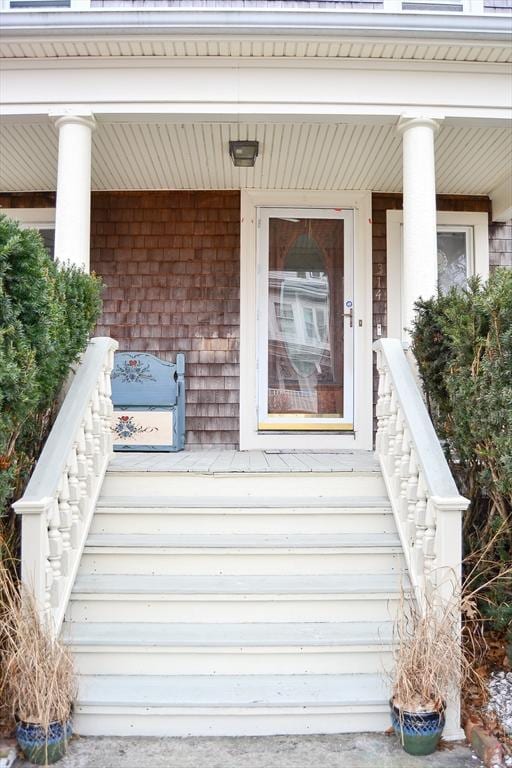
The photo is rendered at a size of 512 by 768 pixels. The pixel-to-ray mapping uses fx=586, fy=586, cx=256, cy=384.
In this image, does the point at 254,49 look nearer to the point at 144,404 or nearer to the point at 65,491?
the point at 144,404

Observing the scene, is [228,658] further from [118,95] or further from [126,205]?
[126,205]

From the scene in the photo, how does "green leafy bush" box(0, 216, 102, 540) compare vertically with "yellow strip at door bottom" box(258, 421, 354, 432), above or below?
above

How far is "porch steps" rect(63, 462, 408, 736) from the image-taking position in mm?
2264

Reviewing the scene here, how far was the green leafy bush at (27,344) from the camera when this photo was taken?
233 centimetres

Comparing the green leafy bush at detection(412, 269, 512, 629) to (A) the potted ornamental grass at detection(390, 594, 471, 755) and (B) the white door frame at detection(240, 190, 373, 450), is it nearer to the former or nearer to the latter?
(A) the potted ornamental grass at detection(390, 594, 471, 755)

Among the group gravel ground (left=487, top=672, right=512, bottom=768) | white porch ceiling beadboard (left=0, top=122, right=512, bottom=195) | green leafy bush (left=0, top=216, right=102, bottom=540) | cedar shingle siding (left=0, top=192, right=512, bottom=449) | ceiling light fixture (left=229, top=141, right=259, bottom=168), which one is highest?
white porch ceiling beadboard (left=0, top=122, right=512, bottom=195)

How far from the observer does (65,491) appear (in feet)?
8.48

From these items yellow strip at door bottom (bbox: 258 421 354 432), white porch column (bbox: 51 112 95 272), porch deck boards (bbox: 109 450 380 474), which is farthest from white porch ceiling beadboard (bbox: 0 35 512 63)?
Result: yellow strip at door bottom (bbox: 258 421 354 432)

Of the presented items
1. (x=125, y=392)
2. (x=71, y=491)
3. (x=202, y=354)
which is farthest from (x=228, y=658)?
(x=202, y=354)

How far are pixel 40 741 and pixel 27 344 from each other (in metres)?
1.47

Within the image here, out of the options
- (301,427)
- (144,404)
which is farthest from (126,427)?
(301,427)

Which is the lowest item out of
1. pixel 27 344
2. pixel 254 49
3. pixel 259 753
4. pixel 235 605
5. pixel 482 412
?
pixel 259 753

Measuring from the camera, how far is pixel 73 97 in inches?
148

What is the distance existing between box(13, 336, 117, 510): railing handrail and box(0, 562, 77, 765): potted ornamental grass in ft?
1.33
